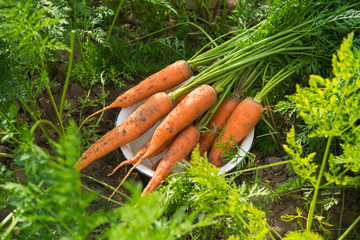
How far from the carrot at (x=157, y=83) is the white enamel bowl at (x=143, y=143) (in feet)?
0.18

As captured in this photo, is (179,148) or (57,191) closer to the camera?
(57,191)

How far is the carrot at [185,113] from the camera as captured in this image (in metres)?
1.71

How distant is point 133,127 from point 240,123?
500mm

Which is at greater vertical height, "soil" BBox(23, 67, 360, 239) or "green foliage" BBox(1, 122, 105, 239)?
"green foliage" BBox(1, 122, 105, 239)

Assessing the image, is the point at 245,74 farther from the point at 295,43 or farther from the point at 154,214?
the point at 154,214

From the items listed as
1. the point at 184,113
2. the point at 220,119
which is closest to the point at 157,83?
the point at 184,113

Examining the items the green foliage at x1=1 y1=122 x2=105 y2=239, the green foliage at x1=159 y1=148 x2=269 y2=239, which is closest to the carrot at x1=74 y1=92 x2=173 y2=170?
the green foliage at x1=159 y1=148 x2=269 y2=239

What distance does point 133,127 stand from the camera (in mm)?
1756

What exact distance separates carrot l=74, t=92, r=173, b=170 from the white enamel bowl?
71 millimetres

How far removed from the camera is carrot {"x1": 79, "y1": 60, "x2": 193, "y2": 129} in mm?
1848

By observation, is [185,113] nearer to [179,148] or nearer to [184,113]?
A: [184,113]

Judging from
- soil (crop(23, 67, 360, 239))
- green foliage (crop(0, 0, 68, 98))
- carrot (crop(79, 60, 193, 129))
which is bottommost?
soil (crop(23, 67, 360, 239))

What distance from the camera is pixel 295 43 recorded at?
174 centimetres

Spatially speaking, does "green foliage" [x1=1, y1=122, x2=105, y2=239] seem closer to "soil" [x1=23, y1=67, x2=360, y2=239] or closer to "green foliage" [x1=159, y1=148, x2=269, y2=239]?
"green foliage" [x1=159, y1=148, x2=269, y2=239]
